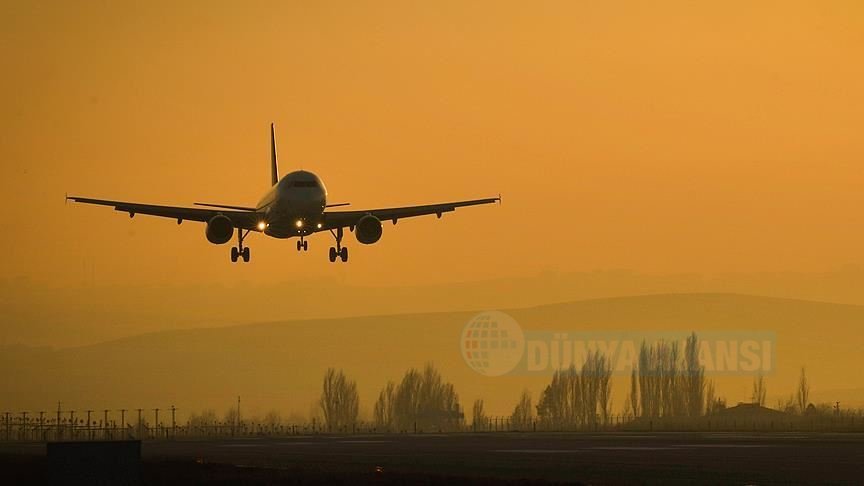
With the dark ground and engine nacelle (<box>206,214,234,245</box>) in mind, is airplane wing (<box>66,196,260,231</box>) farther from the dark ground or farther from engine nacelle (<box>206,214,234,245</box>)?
the dark ground

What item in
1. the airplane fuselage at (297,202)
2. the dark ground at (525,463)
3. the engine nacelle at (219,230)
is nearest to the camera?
the dark ground at (525,463)

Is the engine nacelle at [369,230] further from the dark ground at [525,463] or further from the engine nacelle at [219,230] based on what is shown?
the dark ground at [525,463]

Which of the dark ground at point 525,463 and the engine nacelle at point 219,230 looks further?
the engine nacelle at point 219,230

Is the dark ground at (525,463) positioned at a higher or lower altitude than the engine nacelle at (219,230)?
lower

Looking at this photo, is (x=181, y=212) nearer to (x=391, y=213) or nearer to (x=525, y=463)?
(x=391, y=213)

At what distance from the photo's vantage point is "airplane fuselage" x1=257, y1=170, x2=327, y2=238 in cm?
8519

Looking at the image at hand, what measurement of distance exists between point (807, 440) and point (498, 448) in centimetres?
2382

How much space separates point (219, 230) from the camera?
9456 centimetres

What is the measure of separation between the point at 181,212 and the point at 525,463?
3282cm

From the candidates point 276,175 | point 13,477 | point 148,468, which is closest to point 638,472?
point 148,468

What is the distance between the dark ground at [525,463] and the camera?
6575cm

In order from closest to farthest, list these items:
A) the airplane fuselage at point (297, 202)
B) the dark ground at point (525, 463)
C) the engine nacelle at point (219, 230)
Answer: the dark ground at point (525, 463) → the airplane fuselage at point (297, 202) → the engine nacelle at point (219, 230)

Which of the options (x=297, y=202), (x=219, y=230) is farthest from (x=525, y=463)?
(x=219, y=230)

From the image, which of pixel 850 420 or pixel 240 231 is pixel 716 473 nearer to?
pixel 240 231
